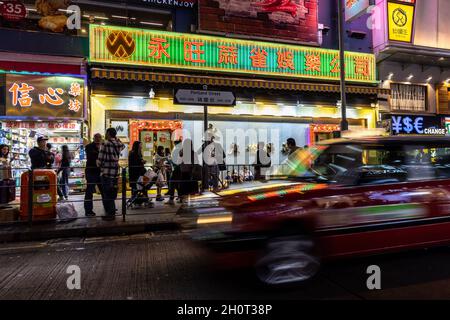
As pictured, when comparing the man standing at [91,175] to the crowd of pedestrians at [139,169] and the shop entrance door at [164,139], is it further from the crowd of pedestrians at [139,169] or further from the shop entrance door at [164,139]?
the shop entrance door at [164,139]

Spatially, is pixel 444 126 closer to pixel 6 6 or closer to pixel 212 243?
pixel 212 243

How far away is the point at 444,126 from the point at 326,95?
7210 mm

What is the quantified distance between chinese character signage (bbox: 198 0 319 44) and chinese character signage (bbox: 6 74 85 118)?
17.3ft

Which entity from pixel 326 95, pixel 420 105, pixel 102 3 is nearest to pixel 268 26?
pixel 326 95

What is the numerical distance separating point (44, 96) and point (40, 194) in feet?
15.9

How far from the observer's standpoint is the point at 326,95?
14023 millimetres

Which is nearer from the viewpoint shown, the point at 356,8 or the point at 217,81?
the point at 217,81

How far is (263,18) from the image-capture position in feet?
45.9

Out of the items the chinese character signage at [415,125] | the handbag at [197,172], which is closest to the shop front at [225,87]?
the chinese character signage at [415,125]

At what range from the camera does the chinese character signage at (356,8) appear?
37.3 ft

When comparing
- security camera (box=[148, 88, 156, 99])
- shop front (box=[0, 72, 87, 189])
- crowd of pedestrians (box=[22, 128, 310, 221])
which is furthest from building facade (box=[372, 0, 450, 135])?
shop front (box=[0, 72, 87, 189])

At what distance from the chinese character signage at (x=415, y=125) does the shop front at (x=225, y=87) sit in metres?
1.27

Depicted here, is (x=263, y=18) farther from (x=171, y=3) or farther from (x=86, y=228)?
(x=86, y=228)

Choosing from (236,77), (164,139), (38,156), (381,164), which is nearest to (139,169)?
(38,156)
